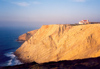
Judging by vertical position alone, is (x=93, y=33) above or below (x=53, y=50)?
above

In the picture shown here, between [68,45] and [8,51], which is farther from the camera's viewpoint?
[8,51]

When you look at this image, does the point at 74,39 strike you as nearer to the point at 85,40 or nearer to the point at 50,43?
the point at 85,40

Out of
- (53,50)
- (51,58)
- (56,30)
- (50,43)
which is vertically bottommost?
(51,58)

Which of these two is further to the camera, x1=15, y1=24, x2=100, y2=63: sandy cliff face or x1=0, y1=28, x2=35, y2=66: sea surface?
x1=0, y1=28, x2=35, y2=66: sea surface

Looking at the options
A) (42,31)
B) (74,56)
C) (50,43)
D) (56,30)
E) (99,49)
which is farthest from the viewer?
(42,31)

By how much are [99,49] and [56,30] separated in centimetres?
1165

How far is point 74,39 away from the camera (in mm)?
20891

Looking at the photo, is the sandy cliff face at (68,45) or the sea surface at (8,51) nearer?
the sandy cliff face at (68,45)

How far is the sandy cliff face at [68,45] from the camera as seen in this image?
1827 cm

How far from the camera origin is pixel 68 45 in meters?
20.8

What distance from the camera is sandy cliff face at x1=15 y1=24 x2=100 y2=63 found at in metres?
18.3

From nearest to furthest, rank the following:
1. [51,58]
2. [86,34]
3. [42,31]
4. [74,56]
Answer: [74,56] → [86,34] → [51,58] → [42,31]

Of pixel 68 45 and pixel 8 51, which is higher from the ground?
pixel 68 45

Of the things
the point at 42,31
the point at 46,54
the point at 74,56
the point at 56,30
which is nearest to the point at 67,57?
the point at 74,56
